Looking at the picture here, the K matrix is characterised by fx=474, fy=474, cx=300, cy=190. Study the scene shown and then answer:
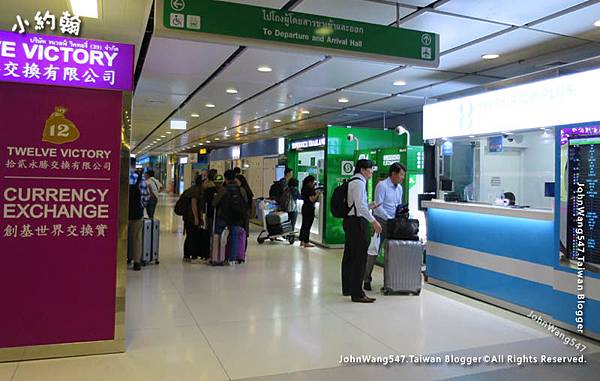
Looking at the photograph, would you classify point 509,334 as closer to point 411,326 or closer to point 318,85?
point 411,326

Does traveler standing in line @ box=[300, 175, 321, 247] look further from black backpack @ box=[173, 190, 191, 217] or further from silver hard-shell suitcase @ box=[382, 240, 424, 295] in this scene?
silver hard-shell suitcase @ box=[382, 240, 424, 295]

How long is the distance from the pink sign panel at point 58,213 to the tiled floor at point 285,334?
12.6 inches

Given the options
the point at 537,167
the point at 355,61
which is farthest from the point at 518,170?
the point at 355,61

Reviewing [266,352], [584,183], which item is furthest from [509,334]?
[266,352]

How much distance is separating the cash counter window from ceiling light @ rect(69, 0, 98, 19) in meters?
4.55

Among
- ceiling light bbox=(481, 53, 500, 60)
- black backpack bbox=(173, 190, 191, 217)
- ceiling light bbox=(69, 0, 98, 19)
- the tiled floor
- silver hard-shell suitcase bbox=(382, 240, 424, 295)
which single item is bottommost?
the tiled floor

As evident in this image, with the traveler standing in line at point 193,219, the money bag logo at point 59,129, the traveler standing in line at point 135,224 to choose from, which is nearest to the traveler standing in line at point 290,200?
the traveler standing in line at point 193,219

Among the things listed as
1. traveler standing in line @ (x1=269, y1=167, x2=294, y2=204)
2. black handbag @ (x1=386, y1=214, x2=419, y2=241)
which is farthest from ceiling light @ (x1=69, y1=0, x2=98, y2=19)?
traveler standing in line @ (x1=269, y1=167, x2=294, y2=204)

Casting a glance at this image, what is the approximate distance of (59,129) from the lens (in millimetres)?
3469

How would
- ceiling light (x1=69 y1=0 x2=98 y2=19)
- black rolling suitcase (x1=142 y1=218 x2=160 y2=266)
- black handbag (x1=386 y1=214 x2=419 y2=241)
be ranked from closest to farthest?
1. ceiling light (x1=69 y1=0 x2=98 y2=19)
2. black handbag (x1=386 y1=214 x2=419 y2=241)
3. black rolling suitcase (x1=142 y1=218 x2=160 y2=266)

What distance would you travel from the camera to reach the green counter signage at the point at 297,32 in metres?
3.62

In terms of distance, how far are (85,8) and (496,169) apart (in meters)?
5.57

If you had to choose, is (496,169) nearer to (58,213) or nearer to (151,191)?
(151,191)

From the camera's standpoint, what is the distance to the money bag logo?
3.44 m
